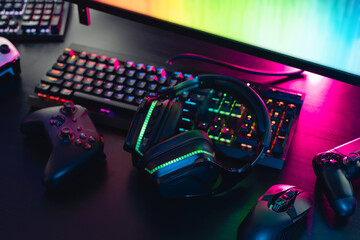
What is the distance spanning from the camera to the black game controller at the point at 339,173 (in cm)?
62

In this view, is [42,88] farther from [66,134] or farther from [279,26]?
[279,26]

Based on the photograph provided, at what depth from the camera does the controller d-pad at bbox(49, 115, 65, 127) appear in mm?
707

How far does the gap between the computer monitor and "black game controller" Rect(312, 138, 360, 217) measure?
4.9 inches

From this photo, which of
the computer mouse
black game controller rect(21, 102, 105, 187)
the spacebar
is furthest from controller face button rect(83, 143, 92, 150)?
the computer mouse

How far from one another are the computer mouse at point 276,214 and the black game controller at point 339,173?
42mm

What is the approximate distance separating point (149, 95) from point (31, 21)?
353mm

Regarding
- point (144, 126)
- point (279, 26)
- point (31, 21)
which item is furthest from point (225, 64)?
point (31, 21)

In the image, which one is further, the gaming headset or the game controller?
the game controller

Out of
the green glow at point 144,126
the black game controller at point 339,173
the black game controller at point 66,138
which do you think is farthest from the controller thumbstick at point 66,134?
the black game controller at point 339,173

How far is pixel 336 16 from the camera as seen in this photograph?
2.19ft

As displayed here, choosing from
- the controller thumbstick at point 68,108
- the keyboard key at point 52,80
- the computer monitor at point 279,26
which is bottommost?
the controller thumbstick at point 68,108

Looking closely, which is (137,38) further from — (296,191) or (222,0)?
(296,191)

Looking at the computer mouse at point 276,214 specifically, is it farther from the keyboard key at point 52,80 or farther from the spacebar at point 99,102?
the keyboard key at point 52,80

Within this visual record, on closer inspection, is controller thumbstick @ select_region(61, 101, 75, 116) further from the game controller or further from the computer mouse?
the computer mouse
